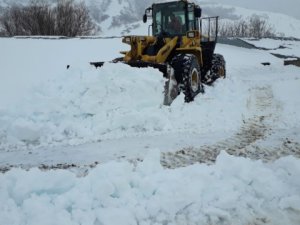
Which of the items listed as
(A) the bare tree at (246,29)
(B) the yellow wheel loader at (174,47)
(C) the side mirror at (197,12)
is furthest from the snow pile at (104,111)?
(A) the bare tree at (246,29)

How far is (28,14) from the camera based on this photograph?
3438 centimetres

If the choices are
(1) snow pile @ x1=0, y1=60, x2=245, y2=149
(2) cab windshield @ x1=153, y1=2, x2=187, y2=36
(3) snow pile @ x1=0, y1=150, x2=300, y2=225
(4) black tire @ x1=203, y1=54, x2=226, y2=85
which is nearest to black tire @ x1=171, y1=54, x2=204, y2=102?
(1) snow pile @ x1=0, y1=60, x2=245, y2=149

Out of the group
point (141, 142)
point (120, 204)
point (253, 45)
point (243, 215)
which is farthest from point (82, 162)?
point (253, 45)

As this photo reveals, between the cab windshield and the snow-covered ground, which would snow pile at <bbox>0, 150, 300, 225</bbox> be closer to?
the snow-covered ground

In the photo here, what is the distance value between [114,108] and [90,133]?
0.85 metres

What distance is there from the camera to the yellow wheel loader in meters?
9.00

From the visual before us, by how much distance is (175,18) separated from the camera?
10.6m

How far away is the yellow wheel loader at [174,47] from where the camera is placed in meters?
9.00

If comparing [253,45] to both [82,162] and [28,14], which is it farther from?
[82,162]

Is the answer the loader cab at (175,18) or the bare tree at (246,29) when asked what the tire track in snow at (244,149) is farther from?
the bare tree at (246,29)

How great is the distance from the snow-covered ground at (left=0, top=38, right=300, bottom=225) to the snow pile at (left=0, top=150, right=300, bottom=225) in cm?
1

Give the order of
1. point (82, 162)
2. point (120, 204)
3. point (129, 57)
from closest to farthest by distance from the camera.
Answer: point (120, 204) → point (82, 162) → point (129, 57)

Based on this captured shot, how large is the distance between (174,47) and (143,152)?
4751mm

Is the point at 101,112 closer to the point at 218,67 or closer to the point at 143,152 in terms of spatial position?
the point at 143,152
